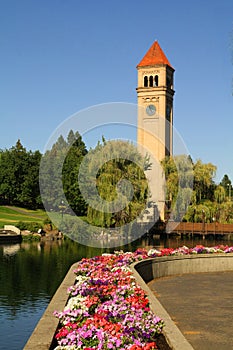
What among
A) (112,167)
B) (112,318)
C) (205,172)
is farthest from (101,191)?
(112,318)

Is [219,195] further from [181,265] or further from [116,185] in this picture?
[181,265]

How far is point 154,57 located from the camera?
2837 inches

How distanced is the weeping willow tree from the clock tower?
1200 centimetres

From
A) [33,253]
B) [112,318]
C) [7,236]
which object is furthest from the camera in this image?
[7,236]

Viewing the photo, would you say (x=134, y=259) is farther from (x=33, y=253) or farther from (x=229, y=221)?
(x=229, y=221)

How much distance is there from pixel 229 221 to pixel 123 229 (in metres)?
15.5

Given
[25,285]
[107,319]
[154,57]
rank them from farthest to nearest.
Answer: [154,57] < [25,285] < [107,319]

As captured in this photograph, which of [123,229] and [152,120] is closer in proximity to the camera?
[123,229]

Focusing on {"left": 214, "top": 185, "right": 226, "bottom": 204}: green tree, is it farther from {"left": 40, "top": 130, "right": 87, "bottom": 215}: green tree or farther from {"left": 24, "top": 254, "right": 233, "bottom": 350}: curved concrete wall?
{"left": 24, "top": 254, "right": 233, "bottom": 350}: curved concrete wall

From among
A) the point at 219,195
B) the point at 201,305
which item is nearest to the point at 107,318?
the point at 201,305

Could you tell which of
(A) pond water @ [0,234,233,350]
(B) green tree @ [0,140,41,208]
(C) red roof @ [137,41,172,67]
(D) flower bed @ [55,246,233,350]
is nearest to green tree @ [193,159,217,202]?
(C) red roof @ [137,41,172,67]

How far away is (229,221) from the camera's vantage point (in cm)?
5978

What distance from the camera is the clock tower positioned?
218 ft

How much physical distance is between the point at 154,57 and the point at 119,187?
29.6 meters
